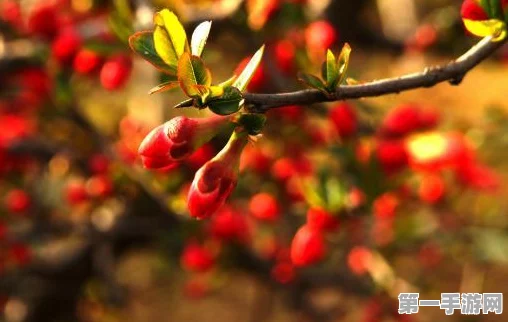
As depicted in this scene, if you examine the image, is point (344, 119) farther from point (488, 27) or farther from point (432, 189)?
point (488, 27)

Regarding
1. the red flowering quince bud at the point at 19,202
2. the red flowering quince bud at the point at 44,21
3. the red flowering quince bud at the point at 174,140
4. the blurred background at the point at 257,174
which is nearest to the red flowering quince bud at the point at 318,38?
the blurred background at the point at 257,174

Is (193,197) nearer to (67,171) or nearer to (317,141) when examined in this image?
(317,141)

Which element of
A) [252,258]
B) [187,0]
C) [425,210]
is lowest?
[425,210]

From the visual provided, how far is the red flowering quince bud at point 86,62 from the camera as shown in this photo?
1.53 m

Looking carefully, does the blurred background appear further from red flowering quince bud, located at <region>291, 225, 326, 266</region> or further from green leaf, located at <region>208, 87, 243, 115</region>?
green leaf, located at <region>208, 87, 243, 115</region>

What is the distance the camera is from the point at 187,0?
1.95m

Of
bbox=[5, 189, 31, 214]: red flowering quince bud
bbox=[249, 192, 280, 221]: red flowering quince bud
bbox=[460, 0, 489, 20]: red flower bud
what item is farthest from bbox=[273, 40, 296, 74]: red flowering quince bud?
bbox=[460, 0, 489, 20]: red flower bud

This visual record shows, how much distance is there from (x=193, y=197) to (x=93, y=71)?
103 centimetres

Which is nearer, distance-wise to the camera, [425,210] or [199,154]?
[199,154]

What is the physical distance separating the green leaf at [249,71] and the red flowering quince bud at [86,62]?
38.6 inches

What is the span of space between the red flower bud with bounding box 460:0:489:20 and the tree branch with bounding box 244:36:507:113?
3 cm

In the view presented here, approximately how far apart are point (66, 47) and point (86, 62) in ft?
0.22

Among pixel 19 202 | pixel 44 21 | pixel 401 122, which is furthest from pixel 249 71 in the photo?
pixel 19 202

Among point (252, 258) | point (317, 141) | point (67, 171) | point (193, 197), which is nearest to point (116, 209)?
point (67, 171)
